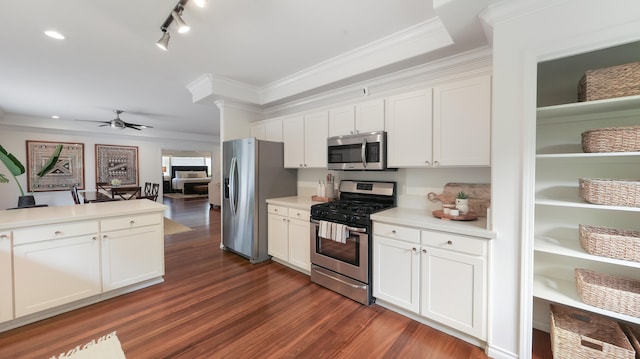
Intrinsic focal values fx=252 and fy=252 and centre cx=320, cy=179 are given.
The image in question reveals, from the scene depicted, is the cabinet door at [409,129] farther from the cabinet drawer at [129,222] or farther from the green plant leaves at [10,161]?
the green plant leaves at [10,161]

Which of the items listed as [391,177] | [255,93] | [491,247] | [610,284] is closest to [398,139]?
[391,177]

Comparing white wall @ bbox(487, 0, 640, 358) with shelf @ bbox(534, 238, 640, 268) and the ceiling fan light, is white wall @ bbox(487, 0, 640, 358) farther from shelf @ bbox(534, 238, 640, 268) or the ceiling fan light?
the ceiling fan light

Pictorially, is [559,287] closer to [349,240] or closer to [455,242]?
[455,242]

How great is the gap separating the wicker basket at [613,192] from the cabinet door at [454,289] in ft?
2.45

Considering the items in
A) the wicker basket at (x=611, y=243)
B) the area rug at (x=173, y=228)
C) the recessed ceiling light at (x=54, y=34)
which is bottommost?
the area rug at (x=173, y=228)

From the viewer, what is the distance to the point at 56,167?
23.0 ft

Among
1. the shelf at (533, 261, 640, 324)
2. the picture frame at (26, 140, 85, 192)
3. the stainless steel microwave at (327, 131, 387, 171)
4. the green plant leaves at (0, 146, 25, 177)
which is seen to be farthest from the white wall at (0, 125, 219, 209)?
the shelf at (533, 261, 640, 324)

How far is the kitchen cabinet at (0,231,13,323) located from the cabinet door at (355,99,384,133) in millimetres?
3239

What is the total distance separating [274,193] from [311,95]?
1.52 m

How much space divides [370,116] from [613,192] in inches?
74.8

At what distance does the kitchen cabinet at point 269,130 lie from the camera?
12.5ft

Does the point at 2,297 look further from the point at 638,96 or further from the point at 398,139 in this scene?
the point at 638,96

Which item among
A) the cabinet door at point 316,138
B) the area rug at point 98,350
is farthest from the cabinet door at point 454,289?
the area rug at point 98,350

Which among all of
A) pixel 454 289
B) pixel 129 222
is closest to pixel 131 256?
pixel 129 222
